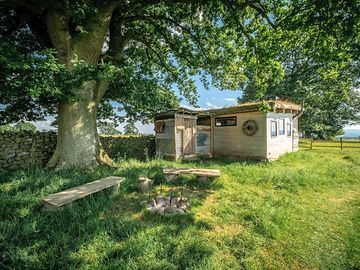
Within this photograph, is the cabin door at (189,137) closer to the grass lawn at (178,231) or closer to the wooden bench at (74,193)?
the grass lawn at (178,231)

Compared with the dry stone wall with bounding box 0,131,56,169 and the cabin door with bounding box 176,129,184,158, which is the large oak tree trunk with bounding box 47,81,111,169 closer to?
the dry stone wall with bounding box 0,131,56,169

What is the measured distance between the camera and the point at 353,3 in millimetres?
5547

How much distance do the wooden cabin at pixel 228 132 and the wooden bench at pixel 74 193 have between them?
282 inches

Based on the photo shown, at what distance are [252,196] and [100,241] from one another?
4581 millimetres

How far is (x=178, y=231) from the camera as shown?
4.12 m

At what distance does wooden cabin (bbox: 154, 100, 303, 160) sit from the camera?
42.1 ft

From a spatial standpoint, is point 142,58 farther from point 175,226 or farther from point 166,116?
point 175,226

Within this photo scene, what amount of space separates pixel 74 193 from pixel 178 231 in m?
2.57

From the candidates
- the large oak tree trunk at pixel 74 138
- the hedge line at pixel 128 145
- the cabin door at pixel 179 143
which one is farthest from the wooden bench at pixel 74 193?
the cabin door at pixel 179 143

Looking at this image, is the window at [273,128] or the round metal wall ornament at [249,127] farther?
the window at [273,128]

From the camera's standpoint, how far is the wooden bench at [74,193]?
13.7ft

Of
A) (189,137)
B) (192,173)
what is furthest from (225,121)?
(192,173)

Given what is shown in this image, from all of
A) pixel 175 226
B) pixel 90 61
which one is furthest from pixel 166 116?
pixel 175 226

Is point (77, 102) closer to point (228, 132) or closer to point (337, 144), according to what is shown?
point (228, 132)
